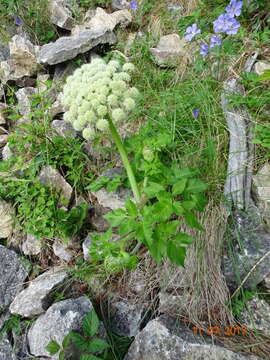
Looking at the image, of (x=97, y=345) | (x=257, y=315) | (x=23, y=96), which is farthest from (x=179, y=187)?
(x=23, y=96)

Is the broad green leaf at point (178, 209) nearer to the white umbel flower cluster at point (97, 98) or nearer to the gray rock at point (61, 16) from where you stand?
the white umbel flower cluster at point (97, 98)

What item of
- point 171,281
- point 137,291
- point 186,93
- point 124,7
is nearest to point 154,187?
point 171,281

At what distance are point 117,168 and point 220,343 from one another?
4.71 ft

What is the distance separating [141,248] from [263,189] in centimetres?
96

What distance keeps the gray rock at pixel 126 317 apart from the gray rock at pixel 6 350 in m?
0.74

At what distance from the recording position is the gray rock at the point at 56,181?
250 centimetres

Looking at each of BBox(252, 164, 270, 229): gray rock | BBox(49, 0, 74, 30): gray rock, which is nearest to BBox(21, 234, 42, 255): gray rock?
BBox(252, 164, 270, 229): gray rock

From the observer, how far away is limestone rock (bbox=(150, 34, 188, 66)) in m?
3.04

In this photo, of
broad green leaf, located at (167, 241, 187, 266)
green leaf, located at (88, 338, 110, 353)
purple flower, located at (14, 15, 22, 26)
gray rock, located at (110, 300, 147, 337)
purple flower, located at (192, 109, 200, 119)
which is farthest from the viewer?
purple flower, located at (14, 15, 22, 26)

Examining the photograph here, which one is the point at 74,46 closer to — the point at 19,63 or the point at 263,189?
the point at 19,63

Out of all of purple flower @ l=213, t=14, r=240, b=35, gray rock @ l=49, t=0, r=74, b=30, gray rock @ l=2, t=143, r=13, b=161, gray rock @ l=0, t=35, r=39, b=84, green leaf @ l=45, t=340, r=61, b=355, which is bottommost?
green leaf @ l=45, t=340, r=61, b=355

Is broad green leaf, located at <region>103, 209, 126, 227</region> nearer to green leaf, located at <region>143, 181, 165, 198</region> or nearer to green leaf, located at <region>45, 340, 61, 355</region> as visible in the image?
green leaf, located at <region>143, 181, 165, 198</region>

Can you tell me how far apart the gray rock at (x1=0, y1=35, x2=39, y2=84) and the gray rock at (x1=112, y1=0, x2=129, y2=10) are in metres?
1.43
